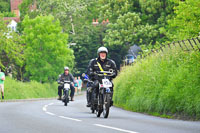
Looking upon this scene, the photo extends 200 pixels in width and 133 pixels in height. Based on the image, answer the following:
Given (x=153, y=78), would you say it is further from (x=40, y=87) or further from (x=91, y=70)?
(x=40, y=87)

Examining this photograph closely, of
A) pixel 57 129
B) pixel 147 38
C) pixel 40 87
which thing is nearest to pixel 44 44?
pixel 40 87

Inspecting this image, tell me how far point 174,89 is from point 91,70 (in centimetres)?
298

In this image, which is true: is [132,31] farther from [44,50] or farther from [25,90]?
[25,90]

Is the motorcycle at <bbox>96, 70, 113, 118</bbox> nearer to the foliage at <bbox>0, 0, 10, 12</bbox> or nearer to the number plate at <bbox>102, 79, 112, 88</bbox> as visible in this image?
the number plate at <bbox>102, 79, 112, 88</bbox>

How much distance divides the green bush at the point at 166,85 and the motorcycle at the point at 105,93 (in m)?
2.28

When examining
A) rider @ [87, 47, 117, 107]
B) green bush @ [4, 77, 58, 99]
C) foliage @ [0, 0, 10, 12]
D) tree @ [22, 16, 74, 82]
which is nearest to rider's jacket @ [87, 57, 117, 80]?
rider @ [87, 47, 117, 107]

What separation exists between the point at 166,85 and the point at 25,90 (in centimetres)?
2209

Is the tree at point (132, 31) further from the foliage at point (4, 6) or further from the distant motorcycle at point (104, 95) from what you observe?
the foliage at point (4, 6)

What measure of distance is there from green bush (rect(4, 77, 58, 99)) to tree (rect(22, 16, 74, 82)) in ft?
8.43

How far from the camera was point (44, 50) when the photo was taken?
51.2m

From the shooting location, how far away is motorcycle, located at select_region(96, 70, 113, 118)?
14.7 m

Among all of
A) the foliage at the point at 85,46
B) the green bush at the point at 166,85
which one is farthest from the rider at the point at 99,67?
the foliage at the point at 85,46

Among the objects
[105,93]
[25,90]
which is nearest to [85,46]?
[25,90]

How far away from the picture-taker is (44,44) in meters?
50.7
